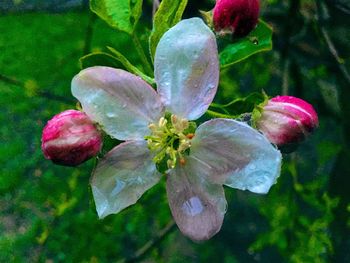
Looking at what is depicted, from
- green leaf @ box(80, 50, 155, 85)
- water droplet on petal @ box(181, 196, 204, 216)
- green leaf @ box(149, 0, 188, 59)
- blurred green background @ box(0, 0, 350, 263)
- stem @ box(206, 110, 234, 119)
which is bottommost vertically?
blurred green background @ box(0, 0, 350, 263)

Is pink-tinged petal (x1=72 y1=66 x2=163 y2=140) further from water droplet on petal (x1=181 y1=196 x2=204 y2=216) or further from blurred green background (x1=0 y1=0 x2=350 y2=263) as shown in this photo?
blurred green background (x1=0 y1=0 x2=350 y2=263)

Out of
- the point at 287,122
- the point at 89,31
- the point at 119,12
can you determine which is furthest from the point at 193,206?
the point at 89,31

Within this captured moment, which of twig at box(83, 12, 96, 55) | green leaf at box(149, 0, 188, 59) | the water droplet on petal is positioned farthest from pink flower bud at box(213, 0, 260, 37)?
twig at box(83, 12, 96, 55)

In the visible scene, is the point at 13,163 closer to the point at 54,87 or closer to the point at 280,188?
the point at 54,87

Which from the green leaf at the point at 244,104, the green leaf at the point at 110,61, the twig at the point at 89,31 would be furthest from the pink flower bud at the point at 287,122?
the twig at the point at 89,31

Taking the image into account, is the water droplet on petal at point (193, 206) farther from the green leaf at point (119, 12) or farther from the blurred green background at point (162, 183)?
the blurred green background at point (162, 183)

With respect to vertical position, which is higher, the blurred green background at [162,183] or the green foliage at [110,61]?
the green foliage at [110,61]
